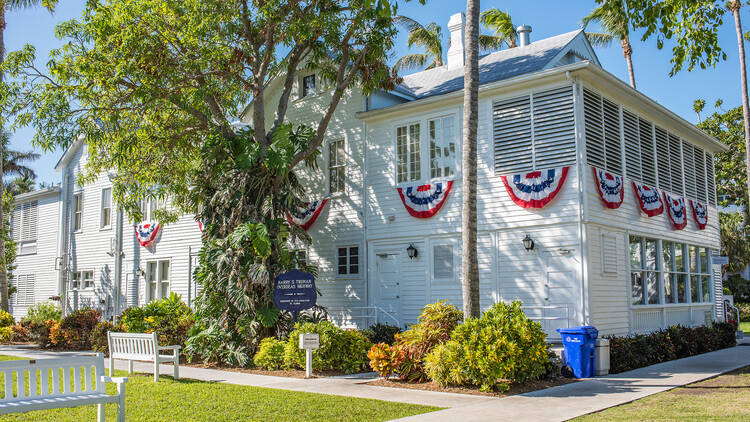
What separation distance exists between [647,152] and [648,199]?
153cm

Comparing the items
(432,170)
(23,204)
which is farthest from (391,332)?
(23,204)

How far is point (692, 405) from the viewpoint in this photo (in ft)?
28.6

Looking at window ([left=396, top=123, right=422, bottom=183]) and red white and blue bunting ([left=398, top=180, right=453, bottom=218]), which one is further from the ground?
window ([left=396, top=123, right=422, bottom=183])

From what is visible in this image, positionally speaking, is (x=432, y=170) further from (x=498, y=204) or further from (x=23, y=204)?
(x=23, y=204)

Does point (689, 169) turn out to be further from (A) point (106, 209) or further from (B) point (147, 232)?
(A) point (106, 209)

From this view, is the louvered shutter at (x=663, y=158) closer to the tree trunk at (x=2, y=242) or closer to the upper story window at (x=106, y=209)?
the upper story window at (x=106, y=209)

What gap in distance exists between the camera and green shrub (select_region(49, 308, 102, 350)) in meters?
18.8

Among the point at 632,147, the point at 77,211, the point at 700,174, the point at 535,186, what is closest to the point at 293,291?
the point at 535,186

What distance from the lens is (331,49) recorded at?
16484mm

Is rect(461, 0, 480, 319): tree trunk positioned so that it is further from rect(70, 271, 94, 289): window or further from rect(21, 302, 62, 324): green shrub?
rect(70, 271, 94, 289): window

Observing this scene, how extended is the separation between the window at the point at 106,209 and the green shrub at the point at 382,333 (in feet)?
47.7

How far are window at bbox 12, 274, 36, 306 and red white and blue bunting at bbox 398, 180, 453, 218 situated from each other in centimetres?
2065

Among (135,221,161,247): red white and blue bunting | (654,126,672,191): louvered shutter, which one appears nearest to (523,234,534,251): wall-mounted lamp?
(654,126,672,191): louvered shutter

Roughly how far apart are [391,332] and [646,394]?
6727 millimetres
